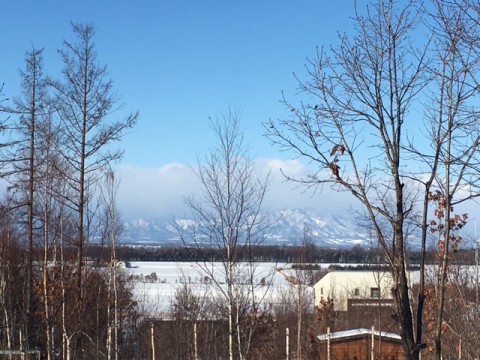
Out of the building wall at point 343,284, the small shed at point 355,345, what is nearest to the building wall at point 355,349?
the small shed at point 355,345

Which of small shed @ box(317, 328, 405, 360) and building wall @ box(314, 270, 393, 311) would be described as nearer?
small shed @ box(317, 328, 405, 360)

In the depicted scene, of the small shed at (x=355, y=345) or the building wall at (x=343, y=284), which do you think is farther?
the building wall at (x=343, y=284)

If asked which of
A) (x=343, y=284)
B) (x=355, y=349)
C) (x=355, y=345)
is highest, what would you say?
(x=355, y=345)

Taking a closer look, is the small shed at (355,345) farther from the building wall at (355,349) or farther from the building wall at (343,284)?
the building wall at (343,284)

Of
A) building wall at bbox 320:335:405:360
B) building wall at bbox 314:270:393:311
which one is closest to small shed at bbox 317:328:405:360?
building wall at bbox 320:335:405:360

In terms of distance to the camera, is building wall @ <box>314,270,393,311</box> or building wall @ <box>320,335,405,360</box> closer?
building wall @ <box>320,335,405,360</box>

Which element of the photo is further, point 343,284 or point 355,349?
point 343,284

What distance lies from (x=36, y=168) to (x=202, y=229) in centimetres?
524

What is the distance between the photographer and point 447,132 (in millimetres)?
6879

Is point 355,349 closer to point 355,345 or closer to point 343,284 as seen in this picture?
point 355,345

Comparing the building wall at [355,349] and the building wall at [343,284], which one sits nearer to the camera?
the building wall at [355,349]

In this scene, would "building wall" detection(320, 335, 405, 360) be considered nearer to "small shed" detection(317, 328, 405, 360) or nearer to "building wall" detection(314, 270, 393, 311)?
"small shed" detection(317, 328, 405, 360)

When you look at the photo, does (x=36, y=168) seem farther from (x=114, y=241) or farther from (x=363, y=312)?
(x=363, y=312)

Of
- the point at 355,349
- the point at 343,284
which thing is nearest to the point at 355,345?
the point at 355,349
